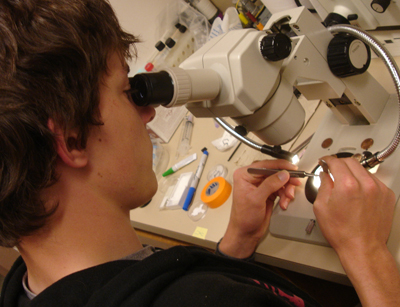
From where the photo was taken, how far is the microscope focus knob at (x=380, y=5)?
2.24 feet

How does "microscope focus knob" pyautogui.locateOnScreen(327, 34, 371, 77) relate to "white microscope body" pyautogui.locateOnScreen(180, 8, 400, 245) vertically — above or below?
above

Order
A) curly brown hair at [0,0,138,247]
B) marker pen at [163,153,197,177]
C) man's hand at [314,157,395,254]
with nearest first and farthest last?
curly brown hair at [0,0,138,247] → man's hand at [314,157,395,254] → marker pen at [163,153,197,177]

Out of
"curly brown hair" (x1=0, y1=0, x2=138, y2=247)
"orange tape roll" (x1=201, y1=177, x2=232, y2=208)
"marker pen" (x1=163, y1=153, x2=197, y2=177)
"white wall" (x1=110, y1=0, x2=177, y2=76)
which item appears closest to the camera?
"curly brown hair" (x1=0, y1=0, x2=138, y2=247)

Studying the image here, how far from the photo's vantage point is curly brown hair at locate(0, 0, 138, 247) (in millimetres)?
440

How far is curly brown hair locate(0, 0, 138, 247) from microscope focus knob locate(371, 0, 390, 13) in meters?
0.68

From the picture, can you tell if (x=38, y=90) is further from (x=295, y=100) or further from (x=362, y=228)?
(x=362, y=228)

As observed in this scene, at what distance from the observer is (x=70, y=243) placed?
528 mm

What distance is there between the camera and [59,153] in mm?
493

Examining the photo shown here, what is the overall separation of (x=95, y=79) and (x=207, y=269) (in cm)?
47

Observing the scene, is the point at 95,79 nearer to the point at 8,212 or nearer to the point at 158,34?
the point at 8,212

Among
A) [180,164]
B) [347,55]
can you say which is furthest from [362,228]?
[180,164]

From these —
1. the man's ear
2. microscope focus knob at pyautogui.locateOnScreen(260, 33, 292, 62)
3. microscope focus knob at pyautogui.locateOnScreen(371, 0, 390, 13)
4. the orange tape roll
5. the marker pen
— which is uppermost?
microscope focus knob at pyautogui.locateOnScreen(371, 0, 390, 13)

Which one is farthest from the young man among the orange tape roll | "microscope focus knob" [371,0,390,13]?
"microscope focus knob" [371,0,390,13]

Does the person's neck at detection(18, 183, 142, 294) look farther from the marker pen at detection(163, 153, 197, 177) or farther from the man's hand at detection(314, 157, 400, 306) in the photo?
the marker pen at detection(163, 153, 197, 177)
